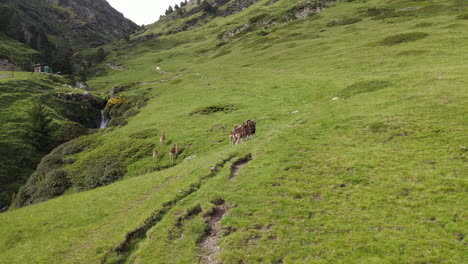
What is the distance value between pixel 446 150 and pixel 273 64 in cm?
5392

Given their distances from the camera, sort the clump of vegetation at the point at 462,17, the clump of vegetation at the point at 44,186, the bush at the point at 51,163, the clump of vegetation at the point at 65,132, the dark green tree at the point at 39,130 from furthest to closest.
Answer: the clump of vegetation at the point at 462,17 < the clump of vegetation at the point at 65,132 < the dark green tree at the point at 39,130 < the bush at the point at 51,163 < the clump of vegetation at the point at 44,186

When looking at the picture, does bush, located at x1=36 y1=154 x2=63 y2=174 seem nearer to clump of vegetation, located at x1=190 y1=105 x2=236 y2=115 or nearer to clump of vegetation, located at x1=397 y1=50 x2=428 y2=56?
clump of vegetation, located at x1=190 y1=105 x2=236 y2=115

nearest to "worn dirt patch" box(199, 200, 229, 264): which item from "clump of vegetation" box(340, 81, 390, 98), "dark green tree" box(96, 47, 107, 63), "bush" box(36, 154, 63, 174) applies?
"clump of vegetation" box(340, 81, 390, 98)

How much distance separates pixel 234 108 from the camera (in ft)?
147

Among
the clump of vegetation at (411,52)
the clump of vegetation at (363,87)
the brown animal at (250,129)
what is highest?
the clump of vegetation at (411,52)

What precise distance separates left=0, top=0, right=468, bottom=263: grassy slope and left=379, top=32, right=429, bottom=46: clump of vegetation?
1021 cm

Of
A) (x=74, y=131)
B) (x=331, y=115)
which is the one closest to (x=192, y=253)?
(x=331, y=115)

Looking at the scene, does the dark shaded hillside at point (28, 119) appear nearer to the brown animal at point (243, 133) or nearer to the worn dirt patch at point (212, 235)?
the brown animal at point (243, 133)

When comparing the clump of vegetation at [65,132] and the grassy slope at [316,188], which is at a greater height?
the clump of vegetation at [65,132]

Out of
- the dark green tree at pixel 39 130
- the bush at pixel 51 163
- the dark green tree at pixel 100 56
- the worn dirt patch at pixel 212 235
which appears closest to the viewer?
the worn dirt patch at pixel 212 235

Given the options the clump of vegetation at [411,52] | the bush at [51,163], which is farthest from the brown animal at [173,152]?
the clump of vegetation at [411,52]

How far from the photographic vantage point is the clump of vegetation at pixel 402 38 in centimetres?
5491

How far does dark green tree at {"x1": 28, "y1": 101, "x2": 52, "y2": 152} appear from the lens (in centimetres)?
5233

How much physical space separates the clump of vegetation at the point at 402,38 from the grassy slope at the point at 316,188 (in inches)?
402
